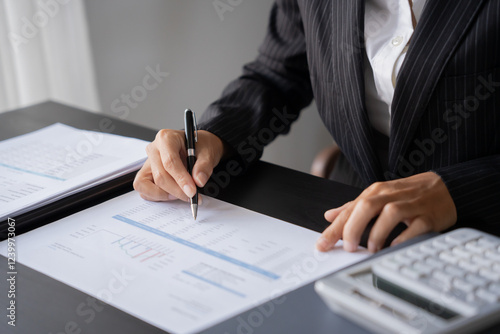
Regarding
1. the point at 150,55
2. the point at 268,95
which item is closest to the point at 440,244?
the point at 268,95

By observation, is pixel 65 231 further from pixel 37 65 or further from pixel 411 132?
pixel 37 65

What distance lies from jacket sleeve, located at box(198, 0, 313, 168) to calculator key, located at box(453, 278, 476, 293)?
512 mm

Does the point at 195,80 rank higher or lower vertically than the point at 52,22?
lower

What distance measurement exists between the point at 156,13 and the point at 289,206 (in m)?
1.68

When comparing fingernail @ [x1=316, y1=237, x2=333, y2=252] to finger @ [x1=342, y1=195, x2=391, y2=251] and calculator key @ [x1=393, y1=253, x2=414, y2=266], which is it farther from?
calculator key @ [x1=393, y1=253, x2=414, y2=266]

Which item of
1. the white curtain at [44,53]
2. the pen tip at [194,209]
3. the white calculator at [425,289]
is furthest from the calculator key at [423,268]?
the white curtain at [44,53]

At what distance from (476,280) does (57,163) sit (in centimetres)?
75

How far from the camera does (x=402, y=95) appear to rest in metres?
1.04

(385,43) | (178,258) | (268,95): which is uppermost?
(385,43)

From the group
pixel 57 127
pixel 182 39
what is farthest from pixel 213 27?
pixel 57 127

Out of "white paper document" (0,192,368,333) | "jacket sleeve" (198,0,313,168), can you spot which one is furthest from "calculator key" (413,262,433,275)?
"jacket sleeve" (198,0,313,168)

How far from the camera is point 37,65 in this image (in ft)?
6.76

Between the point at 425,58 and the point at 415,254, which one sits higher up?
the point at 425,58

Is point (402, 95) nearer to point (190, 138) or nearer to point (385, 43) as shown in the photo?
point (385, 43)
